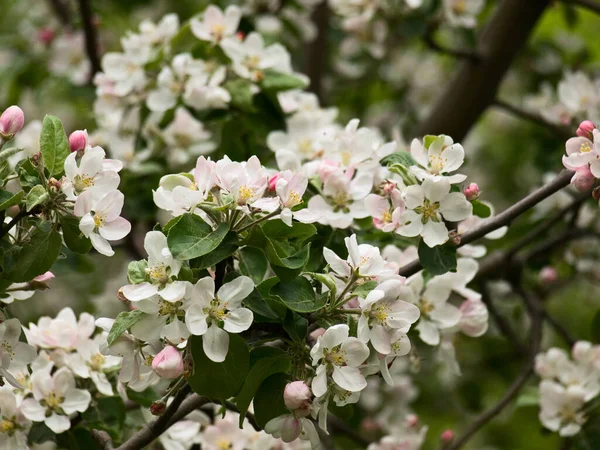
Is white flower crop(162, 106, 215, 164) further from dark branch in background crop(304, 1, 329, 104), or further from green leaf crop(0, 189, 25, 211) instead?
green leaf crop(0, 189, 25, 211)

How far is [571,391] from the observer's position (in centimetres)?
208

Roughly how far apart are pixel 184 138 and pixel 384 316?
51.8 inches

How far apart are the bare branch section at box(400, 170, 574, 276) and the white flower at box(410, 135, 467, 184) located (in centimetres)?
10

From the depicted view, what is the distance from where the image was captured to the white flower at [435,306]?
1.79 m

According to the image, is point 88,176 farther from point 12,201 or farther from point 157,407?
Answer: point 157,407

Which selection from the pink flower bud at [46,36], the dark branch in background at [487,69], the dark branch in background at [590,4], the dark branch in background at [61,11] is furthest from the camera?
the dark branch in background at [61,11]

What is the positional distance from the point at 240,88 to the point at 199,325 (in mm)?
1044

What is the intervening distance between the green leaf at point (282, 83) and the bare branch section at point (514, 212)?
30.1 inches

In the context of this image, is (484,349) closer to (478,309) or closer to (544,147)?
(544,147)

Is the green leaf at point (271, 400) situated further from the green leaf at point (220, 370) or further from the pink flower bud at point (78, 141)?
the pink flower bud at point (78, 141)

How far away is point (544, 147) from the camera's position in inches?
126

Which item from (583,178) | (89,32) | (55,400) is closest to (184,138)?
(89,32)

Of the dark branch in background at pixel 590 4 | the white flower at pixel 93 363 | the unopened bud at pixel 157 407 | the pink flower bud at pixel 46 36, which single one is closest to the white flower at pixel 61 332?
the white flower at pixel 93 363

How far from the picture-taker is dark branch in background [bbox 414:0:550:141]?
2.88 meters
